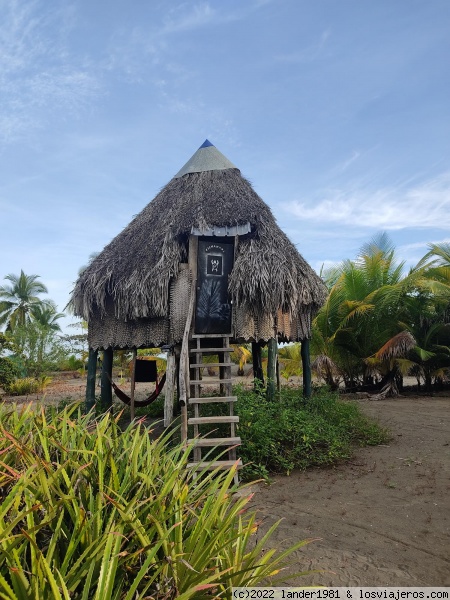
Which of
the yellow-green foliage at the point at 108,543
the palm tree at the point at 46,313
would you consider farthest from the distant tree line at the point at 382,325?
the palm tree at the point at 46,313

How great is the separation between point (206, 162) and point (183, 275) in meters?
2.99

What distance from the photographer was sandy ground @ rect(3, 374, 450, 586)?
11.2ft

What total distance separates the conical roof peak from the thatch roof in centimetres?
9

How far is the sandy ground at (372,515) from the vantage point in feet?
11.2

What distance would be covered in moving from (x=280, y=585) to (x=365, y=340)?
12766mm

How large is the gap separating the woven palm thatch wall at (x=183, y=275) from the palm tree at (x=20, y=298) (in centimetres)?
2588

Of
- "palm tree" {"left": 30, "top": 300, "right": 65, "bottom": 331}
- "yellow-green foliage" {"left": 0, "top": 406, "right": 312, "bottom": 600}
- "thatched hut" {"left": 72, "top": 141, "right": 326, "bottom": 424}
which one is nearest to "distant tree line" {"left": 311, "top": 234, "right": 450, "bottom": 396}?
"thatched hut" {"left": 72, "top": 141, "right": 326, "bottom": 424}

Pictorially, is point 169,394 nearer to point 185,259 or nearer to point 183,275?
point 183,275

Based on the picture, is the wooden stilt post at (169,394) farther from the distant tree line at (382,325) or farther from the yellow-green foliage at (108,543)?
the distant tree line at (382,325)

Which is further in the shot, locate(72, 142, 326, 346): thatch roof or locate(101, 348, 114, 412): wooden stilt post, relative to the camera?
locate(101, 348, 114, 412): wooden stilt post

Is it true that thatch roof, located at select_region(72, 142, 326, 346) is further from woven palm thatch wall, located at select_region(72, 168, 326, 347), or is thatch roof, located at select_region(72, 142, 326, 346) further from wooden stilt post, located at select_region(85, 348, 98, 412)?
wooden stilt post, located at select_region(85, 348, 98, 412)

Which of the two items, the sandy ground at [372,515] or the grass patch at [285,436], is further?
the grass patch at [285,436]

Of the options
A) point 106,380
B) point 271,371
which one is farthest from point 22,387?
point 271,371

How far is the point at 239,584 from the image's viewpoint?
196 centimetres
